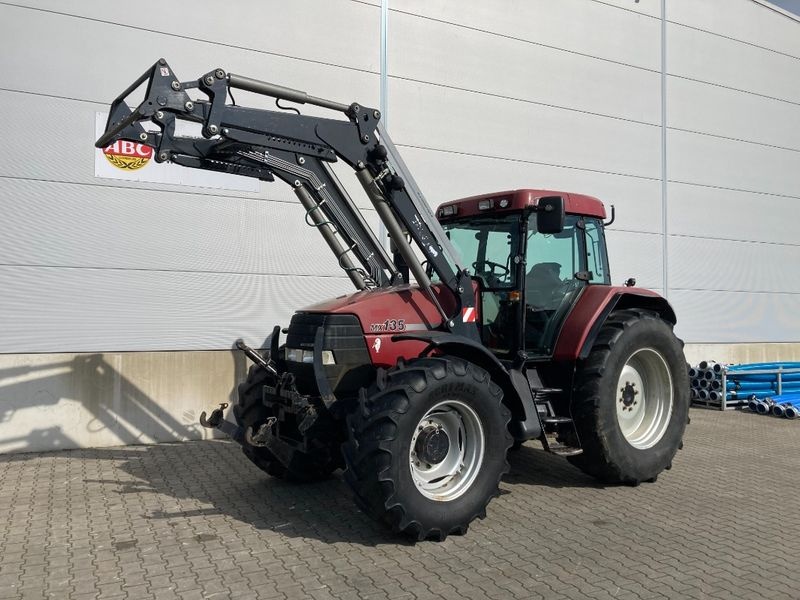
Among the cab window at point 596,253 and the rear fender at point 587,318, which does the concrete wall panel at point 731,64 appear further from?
the rear fender at point 587,318

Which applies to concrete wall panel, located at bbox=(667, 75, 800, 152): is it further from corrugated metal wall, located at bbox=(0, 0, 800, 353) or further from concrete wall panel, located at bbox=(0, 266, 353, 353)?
concrete wall panel, located at bbox=(0, 266, 353, 353)

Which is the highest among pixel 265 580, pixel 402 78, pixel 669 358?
pixel 402 78

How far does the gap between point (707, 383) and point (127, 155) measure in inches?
357

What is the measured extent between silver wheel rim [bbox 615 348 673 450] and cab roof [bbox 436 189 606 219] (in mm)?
1377

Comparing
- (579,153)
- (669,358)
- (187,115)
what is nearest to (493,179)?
(579,153)

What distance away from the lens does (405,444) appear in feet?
14.8

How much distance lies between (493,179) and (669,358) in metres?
4.57

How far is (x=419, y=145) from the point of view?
32.0 ft

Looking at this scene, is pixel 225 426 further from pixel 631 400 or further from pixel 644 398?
pixel 644 398

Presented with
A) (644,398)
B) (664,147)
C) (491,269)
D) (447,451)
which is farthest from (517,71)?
(447,451)

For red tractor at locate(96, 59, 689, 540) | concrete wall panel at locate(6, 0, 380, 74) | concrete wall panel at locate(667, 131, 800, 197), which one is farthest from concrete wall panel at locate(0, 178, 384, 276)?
concrete wall panel at locate(667, 131, 800, 197)

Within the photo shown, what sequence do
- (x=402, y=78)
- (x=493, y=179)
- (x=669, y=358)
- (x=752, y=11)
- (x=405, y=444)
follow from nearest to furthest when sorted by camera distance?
(x=405, y=444) < (x=669, y=358) < (x=402, y=78) < (x=493, y=179) < (x=752, y=11)

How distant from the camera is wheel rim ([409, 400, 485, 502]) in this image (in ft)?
16.1

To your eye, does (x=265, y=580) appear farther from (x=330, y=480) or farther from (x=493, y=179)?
(x=493, y=179)
